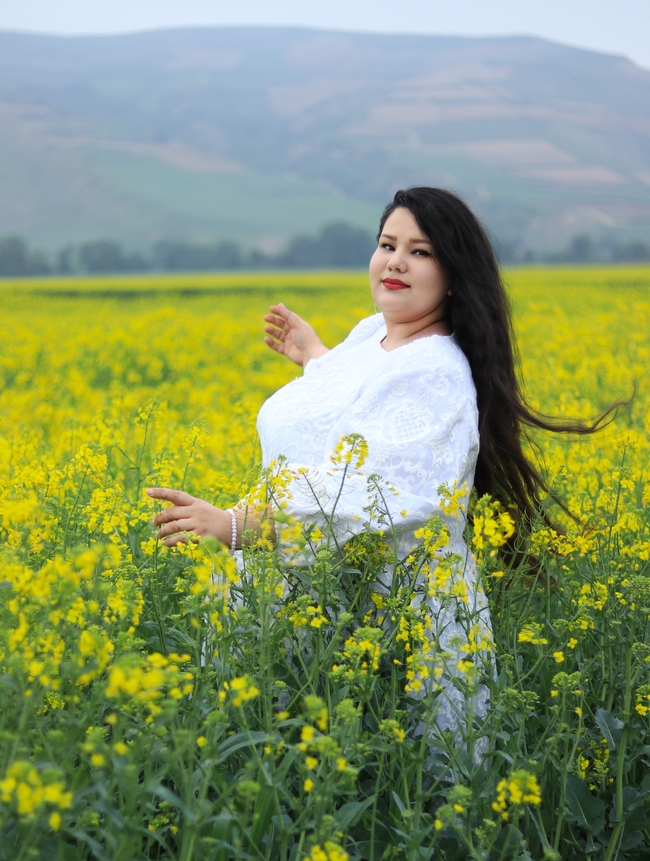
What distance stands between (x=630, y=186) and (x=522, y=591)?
590 ft

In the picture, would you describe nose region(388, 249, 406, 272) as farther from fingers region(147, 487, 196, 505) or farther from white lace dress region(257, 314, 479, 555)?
fingers region(147, 487, 196, 505)

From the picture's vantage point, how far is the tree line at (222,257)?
66.0 m

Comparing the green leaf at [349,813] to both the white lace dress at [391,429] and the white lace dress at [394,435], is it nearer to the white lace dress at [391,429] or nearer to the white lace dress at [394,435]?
the white lace dress at [394,435]

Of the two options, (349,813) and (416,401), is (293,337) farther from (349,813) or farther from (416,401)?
(349,813)

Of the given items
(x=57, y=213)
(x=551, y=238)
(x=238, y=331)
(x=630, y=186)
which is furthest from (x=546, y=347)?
(x=630, y=186)

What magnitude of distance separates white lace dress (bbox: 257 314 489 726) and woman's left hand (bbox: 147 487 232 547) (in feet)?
0.57

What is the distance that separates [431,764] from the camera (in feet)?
6.31

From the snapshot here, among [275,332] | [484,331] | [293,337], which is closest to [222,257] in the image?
[275,332]

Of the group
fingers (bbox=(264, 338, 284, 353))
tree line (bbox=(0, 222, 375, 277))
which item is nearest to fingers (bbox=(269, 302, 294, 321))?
fingers (bbox=(264, 338, 284, 353))

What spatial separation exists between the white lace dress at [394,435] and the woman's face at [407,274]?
14 cm

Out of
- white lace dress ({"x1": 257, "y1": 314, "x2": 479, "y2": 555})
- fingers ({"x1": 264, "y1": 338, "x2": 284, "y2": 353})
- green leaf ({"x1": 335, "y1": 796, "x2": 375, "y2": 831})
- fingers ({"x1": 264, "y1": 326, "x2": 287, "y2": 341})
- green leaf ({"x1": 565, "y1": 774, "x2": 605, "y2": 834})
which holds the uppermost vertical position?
fingers ({"x1": 264, "y1": 326, "x2": 287, "y2": 341})

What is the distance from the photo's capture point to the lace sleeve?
2006 mm

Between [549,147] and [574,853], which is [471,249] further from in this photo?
[549,147]

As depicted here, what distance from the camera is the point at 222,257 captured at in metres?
70.6
